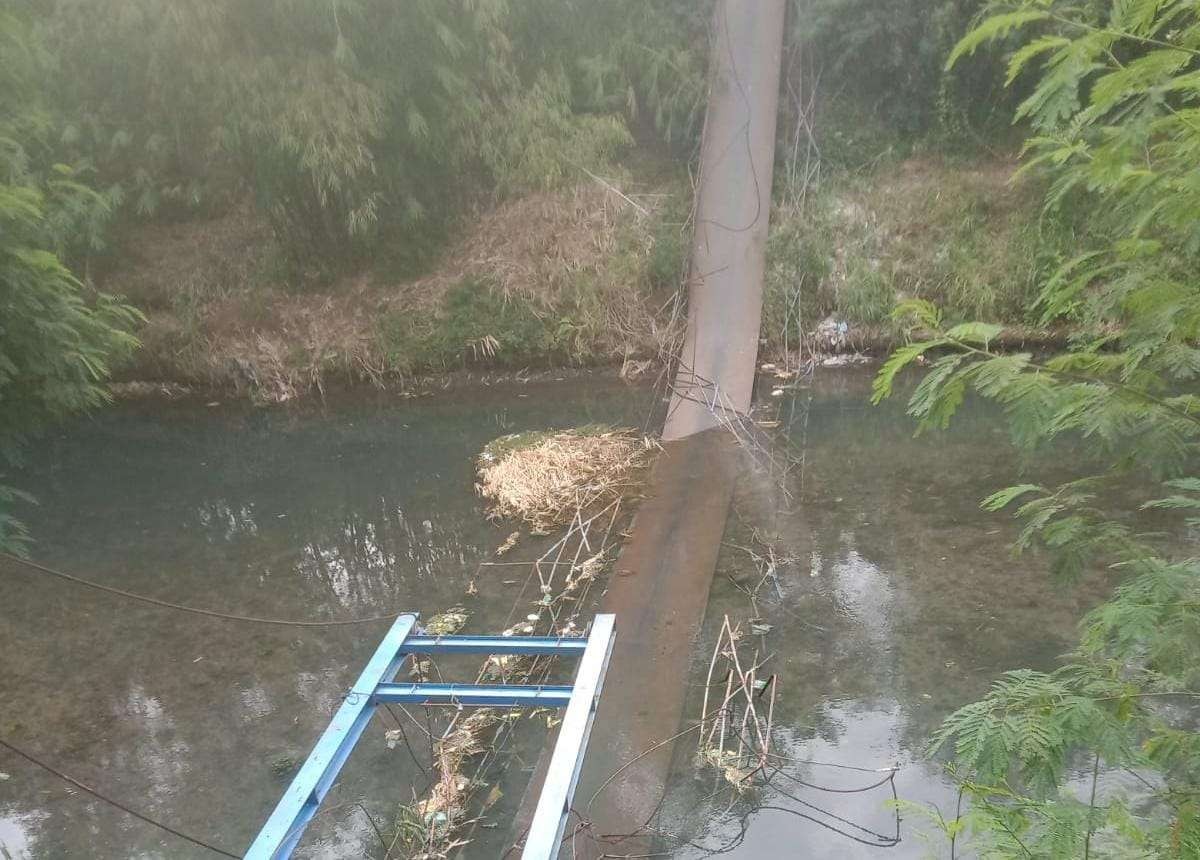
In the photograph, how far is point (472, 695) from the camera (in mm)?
2979

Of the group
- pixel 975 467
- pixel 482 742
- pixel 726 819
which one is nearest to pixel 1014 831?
pixel 726 819

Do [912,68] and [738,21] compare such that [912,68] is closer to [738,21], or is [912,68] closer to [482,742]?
[738,21]

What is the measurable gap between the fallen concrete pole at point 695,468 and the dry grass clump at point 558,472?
22cm

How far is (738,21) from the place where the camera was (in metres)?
8.23

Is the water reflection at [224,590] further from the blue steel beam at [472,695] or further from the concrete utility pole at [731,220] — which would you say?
the concrete utility pole at [731,220]

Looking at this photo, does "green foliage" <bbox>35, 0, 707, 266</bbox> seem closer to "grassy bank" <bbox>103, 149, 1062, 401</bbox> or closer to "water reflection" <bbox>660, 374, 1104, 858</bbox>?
"grassy bank" <bbox>103, 149, 1062, 401</bbox>

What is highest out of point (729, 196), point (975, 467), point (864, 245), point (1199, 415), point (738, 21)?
point (738, 21)

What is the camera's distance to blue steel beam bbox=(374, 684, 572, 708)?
9.78ft

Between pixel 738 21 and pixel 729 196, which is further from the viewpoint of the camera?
pixel 738 21

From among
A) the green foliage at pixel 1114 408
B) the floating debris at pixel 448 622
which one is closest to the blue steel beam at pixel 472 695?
the floating debris at pixel 448 622

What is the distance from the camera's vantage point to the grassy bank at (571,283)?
6.75 m

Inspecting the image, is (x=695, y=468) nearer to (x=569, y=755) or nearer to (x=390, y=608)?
(x=390, y=608)

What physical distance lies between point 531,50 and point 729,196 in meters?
2.54

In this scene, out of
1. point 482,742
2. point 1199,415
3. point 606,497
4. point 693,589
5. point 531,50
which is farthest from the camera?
point 531,50
